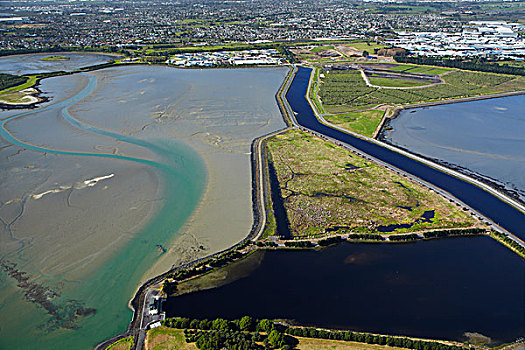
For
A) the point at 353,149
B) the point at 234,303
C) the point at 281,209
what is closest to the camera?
the point at 234,303

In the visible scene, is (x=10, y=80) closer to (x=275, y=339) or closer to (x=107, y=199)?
(x=107, y=199)

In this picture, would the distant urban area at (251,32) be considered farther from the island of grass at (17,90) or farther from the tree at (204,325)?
the tree at (204,325)

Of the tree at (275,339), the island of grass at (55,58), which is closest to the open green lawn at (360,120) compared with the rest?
the tree at (275,339)

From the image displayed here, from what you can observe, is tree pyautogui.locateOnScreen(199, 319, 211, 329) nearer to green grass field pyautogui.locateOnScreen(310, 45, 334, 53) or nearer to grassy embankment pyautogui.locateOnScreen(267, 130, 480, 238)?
grassy embankment pyautogui.locateOnScreen(267, 130, 480, 238)

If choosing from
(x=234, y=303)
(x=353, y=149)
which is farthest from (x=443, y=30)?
(x=234, y=303)

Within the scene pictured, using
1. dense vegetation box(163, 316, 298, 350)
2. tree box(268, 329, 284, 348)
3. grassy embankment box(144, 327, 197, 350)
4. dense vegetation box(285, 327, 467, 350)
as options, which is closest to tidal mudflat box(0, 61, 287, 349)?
grassy embankment box(144, 327, 197, 350)

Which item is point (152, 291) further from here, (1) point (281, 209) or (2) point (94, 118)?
(2) point (94, 118)
